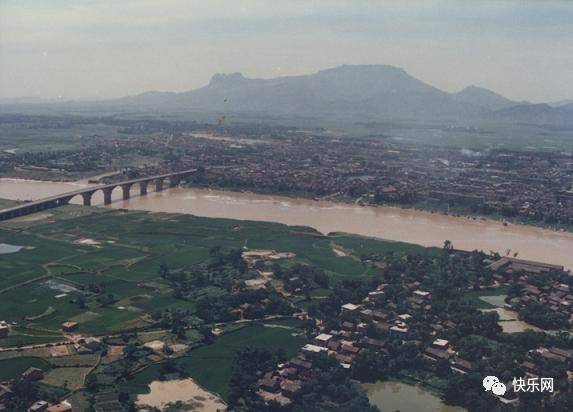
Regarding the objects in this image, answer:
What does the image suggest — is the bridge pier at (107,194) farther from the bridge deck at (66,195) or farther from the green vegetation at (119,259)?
the green vegetation at (119,259)

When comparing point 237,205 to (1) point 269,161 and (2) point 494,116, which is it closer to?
(1) point 269,161

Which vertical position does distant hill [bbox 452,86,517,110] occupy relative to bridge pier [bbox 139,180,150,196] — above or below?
above

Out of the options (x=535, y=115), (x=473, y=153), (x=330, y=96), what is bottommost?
(x=473, y=153)

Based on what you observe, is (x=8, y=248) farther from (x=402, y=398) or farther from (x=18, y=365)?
(x=402, y=398)

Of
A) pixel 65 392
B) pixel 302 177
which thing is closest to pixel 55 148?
pixel 302 177

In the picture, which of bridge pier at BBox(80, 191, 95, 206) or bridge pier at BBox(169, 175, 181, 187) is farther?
bridge pier at BBox(169, 175, 181, 187)

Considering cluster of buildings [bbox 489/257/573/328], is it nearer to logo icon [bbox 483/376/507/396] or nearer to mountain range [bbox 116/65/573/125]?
logo icon [bbox 483/376/507/396]

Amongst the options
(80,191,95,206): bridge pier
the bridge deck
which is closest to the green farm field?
the bridge deck

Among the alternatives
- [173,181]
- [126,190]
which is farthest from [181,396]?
[173,181]
